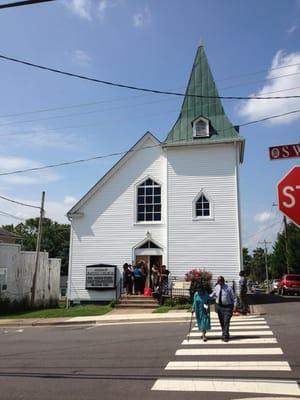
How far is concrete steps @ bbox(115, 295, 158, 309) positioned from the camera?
78.9 ft

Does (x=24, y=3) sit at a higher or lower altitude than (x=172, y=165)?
lower

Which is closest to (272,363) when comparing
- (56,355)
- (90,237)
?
(56,355)

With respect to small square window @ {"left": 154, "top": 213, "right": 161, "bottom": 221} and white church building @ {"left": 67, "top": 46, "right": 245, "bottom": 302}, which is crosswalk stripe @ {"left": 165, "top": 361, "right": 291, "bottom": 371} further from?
small square window @ {"left": 154, "top": 213, "right": 161, "bottom": 221}

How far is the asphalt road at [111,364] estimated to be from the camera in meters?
7.70

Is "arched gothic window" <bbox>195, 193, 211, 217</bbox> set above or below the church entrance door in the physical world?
above

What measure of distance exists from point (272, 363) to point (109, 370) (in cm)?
312

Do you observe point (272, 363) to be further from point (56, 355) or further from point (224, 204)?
point (224, 204)

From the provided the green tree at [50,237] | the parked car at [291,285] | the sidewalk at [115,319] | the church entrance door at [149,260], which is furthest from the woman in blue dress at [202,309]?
the green tree at [50,237]

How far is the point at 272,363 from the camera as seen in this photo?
9602mm

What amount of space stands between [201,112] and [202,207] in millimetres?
6147

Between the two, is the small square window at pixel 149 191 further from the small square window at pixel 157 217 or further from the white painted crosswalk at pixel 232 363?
the white painted crosswalk at pixel 232 363

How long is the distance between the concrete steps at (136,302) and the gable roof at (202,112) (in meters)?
9.03

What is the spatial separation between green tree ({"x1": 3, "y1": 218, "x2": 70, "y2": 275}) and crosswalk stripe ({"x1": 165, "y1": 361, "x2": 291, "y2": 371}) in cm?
7603

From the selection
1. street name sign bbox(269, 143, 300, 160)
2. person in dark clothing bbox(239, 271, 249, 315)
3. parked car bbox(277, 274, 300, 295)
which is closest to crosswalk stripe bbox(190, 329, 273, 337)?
person in dark clothing bbox(239, 271, 249, 315)
